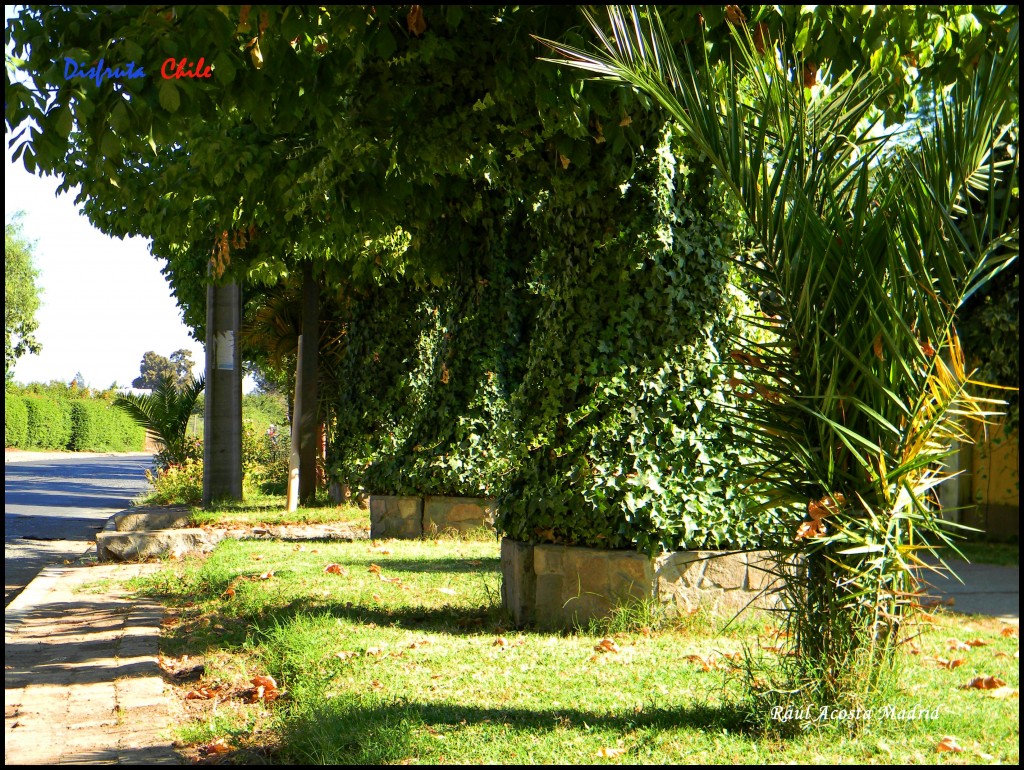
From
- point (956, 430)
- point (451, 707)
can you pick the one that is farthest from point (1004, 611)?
point (451, 707)

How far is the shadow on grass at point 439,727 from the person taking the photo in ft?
12.2

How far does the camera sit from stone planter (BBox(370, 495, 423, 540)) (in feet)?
36.7

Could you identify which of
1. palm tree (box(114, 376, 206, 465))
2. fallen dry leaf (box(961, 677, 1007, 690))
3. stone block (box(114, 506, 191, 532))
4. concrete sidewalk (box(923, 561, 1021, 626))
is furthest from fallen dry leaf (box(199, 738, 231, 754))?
palm tree (box(114, 376, 206, 465))

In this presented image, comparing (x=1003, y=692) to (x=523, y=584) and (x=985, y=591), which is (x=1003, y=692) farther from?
(x=985, y=591)

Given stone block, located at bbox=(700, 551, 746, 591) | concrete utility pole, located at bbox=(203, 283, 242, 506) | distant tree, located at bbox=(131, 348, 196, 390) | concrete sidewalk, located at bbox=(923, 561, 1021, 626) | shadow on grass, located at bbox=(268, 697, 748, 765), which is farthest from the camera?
distant tree, located at bbox=(131, 348, 196, 390)

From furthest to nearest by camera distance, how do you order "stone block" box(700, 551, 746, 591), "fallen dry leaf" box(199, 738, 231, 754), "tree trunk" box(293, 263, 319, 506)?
1. "tree trunk" box(293, 263, 319, 506)
2. "stone block" box(700, 551, 746, 591)
3. "fallen dry leaf" box(199, 738, 231, 754)

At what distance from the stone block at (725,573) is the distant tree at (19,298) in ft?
156

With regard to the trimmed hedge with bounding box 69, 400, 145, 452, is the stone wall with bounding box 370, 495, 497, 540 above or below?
below

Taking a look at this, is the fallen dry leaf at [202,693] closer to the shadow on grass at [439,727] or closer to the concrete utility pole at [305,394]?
the shadow on grass at [439,727]

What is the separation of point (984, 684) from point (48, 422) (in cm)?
4607

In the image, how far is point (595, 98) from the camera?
5.17 meters

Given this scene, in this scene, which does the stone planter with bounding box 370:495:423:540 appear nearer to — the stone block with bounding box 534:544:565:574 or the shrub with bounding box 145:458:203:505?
the shrub with bounding box 145:458:203:505

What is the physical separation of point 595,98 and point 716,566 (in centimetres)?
320

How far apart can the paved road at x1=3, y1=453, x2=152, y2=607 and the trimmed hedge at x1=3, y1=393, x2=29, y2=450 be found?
27.3ft
